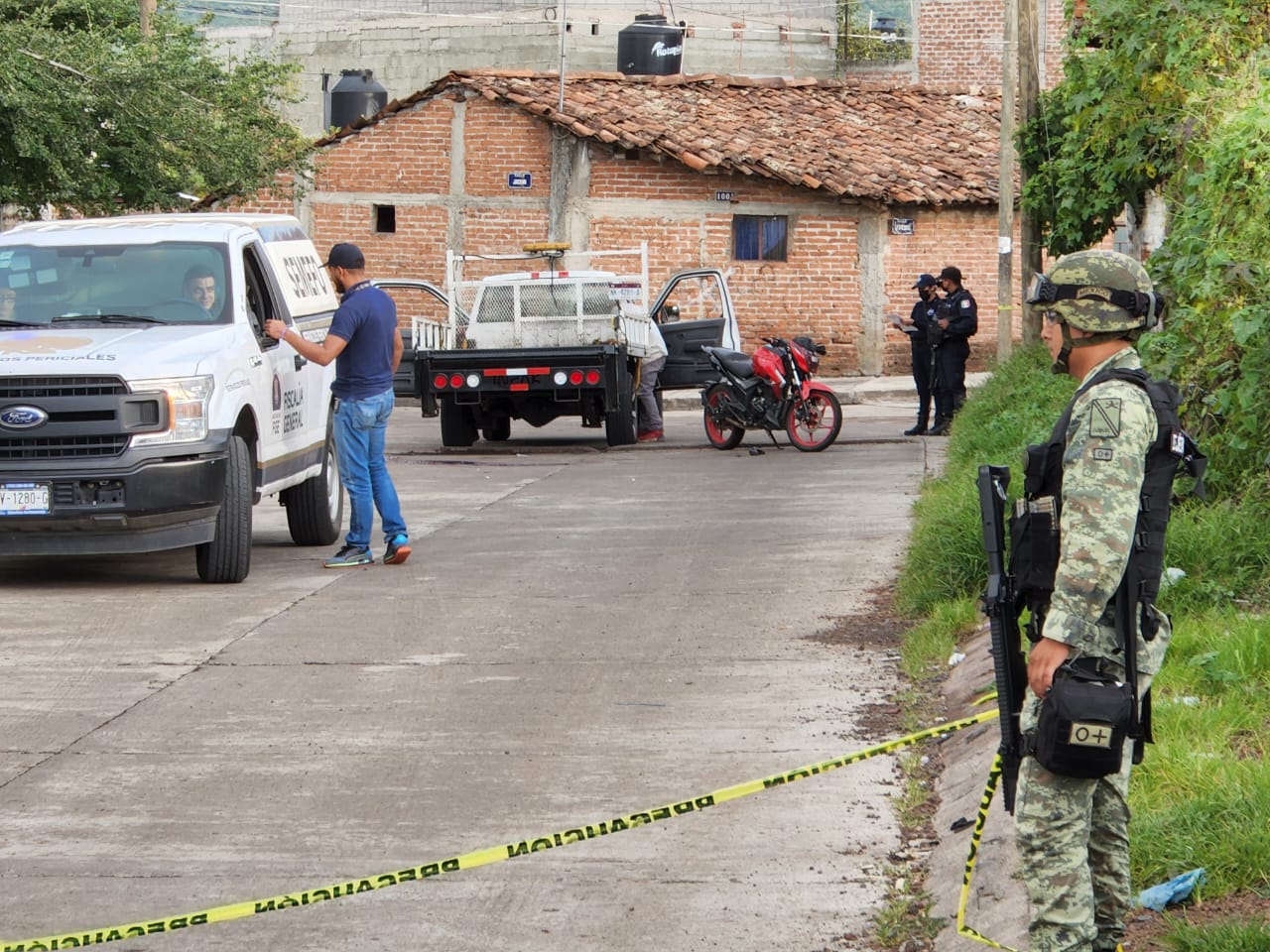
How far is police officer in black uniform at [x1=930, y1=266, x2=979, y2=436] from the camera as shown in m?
21.1

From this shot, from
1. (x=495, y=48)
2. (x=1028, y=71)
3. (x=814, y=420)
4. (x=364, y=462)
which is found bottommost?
(x=814, y=420)

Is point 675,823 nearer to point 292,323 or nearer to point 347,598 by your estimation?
point 347,598

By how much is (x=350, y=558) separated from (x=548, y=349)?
27.8ft

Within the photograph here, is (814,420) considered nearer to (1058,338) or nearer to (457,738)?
(457,738)

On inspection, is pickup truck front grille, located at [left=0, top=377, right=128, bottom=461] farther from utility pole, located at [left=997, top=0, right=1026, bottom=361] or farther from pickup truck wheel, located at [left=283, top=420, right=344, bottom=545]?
utility pole, located at [left=997, top=0, right=1026, bottom=361]

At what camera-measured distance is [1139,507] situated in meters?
4.45

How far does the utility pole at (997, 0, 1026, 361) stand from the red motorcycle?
449 cm

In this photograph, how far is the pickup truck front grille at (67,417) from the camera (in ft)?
35.3

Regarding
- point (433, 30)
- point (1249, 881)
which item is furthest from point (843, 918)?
point (433, 30)

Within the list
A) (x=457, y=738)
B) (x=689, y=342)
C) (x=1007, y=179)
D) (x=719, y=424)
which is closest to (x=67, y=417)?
(x=457, y=738)

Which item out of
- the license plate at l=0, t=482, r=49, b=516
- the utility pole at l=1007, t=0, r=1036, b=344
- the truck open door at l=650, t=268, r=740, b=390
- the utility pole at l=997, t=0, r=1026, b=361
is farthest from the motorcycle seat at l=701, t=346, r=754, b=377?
the license plate at l=0, t=482, r=49, b=516

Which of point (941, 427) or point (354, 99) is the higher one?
point (354, 99)

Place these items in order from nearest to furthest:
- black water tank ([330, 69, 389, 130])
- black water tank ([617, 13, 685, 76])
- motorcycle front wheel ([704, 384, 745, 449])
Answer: motorcycle front wheel ([704, 384, 745, 449]), black water tank ([330, 69, 389, 130]), black water tank ([617, 13, 685, 76])

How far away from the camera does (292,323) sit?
12.8 meters
